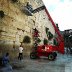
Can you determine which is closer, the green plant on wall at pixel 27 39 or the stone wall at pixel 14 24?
the stone wall at pixel 14 24

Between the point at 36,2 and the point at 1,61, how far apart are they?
12.6 metres

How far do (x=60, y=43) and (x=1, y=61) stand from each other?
8992 millimetres

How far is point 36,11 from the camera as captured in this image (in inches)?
953

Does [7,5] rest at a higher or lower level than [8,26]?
higher

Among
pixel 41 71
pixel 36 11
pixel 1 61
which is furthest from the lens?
pixel 36 11

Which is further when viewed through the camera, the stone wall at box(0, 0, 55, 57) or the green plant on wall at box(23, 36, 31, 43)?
the green plant on wall at box(23, 36, 31, 43)

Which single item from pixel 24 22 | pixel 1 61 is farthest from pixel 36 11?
pixel 1 61

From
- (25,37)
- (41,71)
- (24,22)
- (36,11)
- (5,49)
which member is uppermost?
(36,11)

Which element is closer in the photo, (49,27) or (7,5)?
(7,5)

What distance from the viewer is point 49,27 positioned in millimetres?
31750

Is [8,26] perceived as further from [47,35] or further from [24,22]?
[47,35]

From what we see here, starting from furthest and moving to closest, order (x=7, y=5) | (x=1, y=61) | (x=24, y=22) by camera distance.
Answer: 1. (x=24, y=22)
2. (x=7, y=5)
3. (x=1, y=61)

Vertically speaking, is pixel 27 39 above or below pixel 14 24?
below

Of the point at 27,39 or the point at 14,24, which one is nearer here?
the point at 14,24
